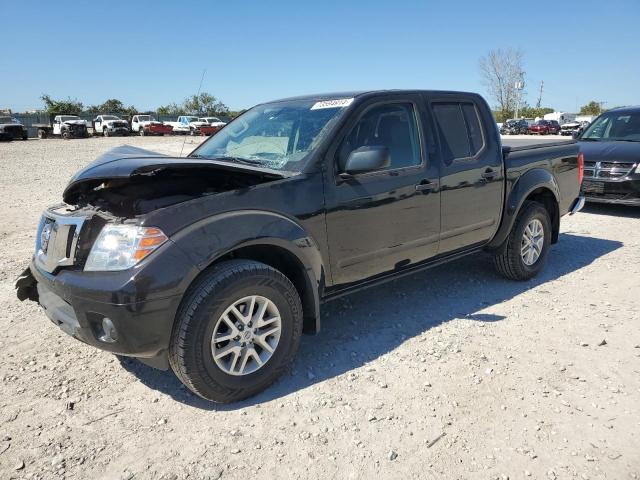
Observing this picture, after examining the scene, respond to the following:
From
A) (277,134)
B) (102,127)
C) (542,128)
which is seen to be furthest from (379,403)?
(542,128)

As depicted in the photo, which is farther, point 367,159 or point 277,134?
point 277,134

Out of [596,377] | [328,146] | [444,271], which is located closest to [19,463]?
[328,146]

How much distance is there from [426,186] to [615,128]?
6.94 meters

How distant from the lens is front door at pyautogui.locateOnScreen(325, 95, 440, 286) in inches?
131

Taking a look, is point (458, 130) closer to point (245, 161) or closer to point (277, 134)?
point (277, 134)

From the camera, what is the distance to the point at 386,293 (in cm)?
466

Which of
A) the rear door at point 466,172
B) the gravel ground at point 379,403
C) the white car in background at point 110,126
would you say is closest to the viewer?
the gravel ground at point 379,403

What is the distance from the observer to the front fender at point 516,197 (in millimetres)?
4608

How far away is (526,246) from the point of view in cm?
489

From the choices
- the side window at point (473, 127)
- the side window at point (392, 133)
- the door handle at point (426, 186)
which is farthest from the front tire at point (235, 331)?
the side window at point (473, 127)

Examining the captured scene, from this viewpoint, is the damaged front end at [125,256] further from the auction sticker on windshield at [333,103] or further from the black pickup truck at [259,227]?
the auction sticker on windshield at [333,103]

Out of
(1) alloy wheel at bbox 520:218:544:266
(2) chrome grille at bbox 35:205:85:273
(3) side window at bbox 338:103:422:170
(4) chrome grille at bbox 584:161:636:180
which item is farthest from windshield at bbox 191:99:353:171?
(4) chrome grille at bbox 584:161:636:180

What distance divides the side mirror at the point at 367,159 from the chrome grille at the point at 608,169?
6.26 metres

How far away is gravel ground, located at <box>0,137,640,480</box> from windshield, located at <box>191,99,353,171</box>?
1412mm
